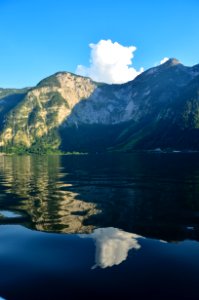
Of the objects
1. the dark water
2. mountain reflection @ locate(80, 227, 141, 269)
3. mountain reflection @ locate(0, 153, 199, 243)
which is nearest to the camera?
the dark water

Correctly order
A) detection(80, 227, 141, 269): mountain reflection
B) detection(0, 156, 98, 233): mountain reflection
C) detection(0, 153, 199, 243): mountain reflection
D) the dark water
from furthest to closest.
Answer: detection(0, 156, 98, 233): mountain reflection → detection(0, 153, 199, 243): mountain reflection → detection(80, 227, 141, 269): mountain reflection → the dark water

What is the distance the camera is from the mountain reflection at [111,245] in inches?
934

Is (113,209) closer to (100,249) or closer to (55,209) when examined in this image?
(55,209)

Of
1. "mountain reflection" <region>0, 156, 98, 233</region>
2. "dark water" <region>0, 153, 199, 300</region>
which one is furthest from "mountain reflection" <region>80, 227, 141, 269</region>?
"mountain reflection" <region>0, 156, 98, 233</region>

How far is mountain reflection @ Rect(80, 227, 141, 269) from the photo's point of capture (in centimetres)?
2372

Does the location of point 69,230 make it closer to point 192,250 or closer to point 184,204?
point 192,250

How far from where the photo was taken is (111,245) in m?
27.3

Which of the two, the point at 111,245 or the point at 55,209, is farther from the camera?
the point at 55,209

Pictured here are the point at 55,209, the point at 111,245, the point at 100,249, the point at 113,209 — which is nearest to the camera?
the point at 100,249

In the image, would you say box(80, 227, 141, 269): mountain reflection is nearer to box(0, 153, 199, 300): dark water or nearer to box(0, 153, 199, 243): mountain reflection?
box(0, 153, 199, 300): dark water

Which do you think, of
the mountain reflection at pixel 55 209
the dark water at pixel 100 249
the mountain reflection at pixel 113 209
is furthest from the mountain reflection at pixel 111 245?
the mountain reflection at pixel 55 209

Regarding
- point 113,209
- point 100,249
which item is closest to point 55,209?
point 113,209

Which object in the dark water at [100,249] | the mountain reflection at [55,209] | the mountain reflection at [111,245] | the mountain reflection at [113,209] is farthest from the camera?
the mountain reflection at [55,209]

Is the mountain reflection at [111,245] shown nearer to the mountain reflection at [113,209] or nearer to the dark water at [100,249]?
the dark water at [100,249]
